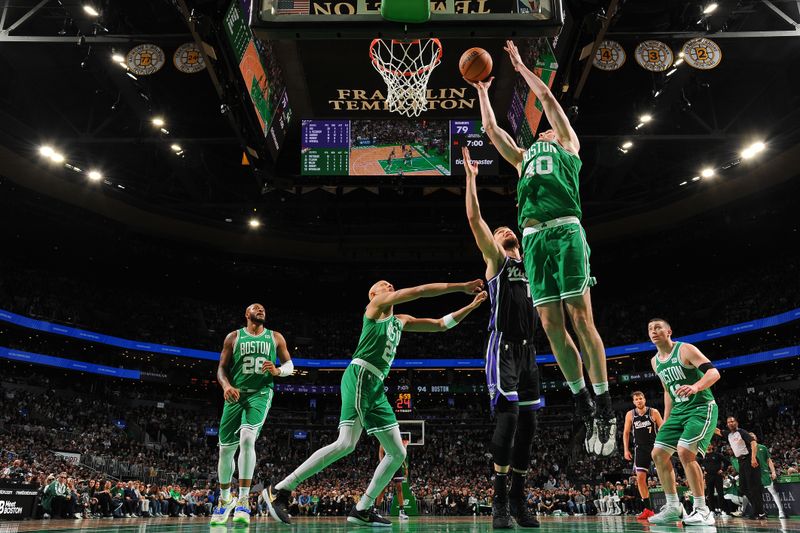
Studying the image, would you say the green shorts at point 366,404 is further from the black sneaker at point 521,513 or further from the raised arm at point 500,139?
the raised arm at point 500,139

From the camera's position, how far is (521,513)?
17.4 feet

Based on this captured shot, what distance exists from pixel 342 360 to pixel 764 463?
2641 centimetres

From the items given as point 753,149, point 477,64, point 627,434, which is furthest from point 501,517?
point 753,149

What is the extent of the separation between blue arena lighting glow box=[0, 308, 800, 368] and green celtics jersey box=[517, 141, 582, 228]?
28.7m

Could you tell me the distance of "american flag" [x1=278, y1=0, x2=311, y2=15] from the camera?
281 inches

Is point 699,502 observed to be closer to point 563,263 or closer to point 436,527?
point 436,527

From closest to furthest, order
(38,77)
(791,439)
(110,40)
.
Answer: (110,40) → (38,77) → (791,439)

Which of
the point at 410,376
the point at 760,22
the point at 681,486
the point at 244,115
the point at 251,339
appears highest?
the point at 760,22

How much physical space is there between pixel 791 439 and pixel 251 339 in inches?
941

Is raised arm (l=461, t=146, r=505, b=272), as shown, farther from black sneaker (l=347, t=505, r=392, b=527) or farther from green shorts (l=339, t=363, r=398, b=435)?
black sneaker (l=347, t=505, r=392, b=527)

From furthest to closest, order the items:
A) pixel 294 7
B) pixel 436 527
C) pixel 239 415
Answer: pixel 294 7
pixel 239 415
pixel 436 527

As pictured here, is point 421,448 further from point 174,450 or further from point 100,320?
point 100,320

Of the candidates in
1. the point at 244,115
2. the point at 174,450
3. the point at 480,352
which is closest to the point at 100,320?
the point at 174,450

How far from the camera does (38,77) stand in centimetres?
1934
